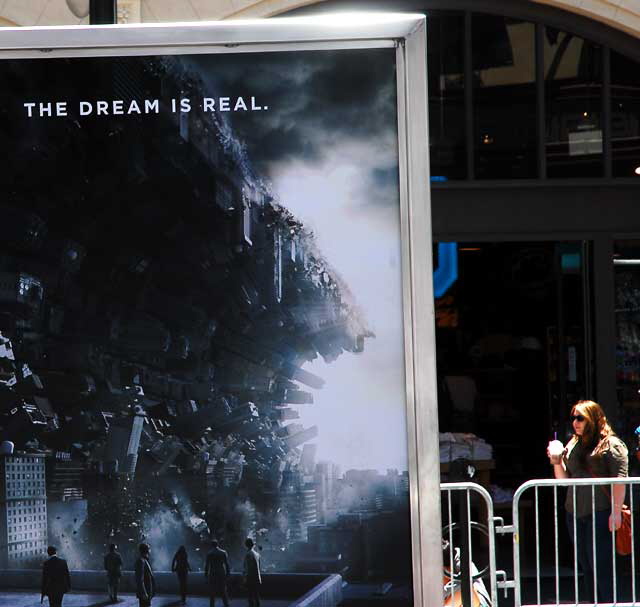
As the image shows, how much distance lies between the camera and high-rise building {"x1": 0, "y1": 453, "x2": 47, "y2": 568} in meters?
3.81

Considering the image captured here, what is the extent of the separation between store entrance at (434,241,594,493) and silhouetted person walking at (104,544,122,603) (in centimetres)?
663

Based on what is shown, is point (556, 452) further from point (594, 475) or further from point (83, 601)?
point (83, 601)

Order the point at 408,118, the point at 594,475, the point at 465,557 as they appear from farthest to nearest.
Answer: the point at 594,475
the point at 465,557
the point at 408,118

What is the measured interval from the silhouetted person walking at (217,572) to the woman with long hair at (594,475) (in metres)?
4.64

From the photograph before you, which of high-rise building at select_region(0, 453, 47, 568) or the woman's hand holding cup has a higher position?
high-rise building at select_region(0, 453, 47, 568)

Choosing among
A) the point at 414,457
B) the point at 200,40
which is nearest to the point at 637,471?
the point at 414,457

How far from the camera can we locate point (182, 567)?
3.81 m

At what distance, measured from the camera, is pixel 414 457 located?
3756mm

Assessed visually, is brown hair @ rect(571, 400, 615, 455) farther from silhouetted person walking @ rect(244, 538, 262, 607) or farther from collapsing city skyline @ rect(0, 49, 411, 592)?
silhouetted person walking @ rect(244, 538, 262, 607)

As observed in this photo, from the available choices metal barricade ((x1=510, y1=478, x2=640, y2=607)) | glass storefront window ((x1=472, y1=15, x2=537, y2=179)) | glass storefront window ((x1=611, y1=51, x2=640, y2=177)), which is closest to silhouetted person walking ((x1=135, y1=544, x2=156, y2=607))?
metal barricade ((x1=510, y1=478, x2=640, y2=607))

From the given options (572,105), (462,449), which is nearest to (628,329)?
(462,449)

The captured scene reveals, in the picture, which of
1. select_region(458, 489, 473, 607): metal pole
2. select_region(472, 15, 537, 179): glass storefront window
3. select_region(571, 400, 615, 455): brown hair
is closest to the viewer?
select_region(458, 489, 473, 607): metal pole

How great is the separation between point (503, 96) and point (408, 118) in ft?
21.0

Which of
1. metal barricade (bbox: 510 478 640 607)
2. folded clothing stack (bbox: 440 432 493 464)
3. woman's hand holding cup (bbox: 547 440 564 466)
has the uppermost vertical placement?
woman's hand holding cup (bbox: 547 440 564 466)
